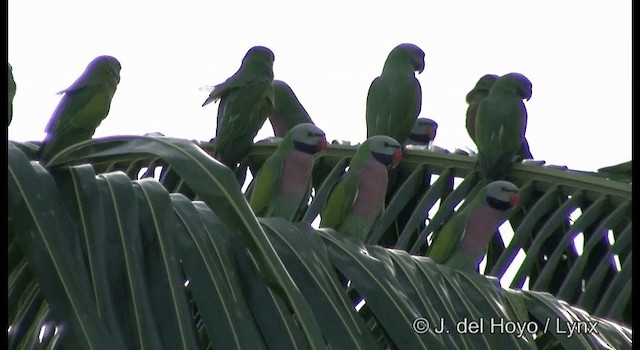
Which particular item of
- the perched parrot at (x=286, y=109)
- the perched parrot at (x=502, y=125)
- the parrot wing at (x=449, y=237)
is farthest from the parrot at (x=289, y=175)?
the perched parrot at (x=286, y=109)

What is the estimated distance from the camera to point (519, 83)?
430cm

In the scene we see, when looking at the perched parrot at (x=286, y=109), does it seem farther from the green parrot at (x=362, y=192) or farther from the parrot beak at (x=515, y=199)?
the parrot beak at (x=515, y=199)

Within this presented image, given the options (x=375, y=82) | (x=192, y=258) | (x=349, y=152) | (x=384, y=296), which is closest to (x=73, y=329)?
(x=192, y=258)

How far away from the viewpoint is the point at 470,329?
2.47m

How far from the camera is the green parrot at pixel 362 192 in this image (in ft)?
10.7

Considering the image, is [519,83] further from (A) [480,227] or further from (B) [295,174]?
(B) [295,174]

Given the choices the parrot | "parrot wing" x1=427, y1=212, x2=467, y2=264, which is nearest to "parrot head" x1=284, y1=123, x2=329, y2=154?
the parrot

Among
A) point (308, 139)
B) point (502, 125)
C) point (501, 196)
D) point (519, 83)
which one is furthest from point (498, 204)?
point (519, 83)

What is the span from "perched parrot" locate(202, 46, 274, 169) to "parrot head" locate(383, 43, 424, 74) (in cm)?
44

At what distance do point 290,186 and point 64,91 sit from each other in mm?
615

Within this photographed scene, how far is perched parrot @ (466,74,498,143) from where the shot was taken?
4598 mm

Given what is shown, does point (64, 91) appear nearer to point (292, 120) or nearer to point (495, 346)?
point (495, 346)

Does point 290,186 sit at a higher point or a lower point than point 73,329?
lower

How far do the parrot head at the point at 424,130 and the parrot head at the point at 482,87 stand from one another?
0.22 metres
